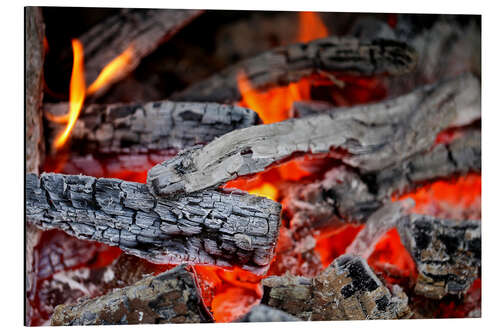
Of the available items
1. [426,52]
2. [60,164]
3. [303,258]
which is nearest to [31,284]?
[60,164]

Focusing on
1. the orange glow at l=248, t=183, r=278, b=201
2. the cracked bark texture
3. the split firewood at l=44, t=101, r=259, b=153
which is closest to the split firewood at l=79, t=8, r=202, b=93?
the split firewood at l=44, t=101, r=259, b=153

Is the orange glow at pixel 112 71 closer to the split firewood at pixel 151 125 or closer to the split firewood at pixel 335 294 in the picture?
the split firewood at pixel 151 125

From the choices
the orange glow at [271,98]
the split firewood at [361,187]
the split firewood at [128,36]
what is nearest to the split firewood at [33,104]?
the split firewood at [128,36]

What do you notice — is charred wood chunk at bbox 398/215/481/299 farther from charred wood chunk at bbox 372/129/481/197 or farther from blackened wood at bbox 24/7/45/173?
blackened wood at bbox 24/7/45/173

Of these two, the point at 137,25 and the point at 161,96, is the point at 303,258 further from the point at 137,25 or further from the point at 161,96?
the point at 137,25

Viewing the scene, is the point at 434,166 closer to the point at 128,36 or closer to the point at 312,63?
the point at 312,63

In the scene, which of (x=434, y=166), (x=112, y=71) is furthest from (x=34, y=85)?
(x=434, y=166)
